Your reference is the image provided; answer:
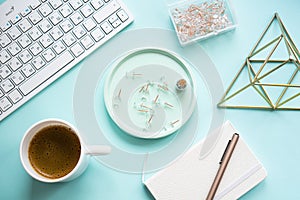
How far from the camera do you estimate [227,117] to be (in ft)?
2.34

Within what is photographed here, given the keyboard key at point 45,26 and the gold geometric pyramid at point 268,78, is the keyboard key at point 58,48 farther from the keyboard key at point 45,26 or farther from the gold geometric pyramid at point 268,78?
the gold geometric pyramid at point 268,78

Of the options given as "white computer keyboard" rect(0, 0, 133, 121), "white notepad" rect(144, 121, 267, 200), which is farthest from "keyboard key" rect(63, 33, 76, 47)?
"white notepad" rect(144, 121, 267, 200)

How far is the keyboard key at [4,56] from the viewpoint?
27.2 inches

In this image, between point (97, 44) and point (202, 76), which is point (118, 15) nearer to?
point (97, 44)

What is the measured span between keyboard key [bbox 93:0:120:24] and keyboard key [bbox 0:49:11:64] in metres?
0.17

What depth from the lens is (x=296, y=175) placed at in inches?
28.5

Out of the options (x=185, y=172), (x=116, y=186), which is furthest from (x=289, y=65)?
(x=116, y=186)

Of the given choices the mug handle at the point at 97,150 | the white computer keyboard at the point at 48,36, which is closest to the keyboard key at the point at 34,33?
the white computer keyboard at the point at 48,36

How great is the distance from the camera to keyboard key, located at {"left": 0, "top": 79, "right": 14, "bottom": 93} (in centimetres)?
69

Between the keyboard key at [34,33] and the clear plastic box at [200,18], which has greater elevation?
the keyboard key at [34,33]

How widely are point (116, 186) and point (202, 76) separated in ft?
0.81

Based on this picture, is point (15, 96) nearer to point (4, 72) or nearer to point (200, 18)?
point (4, 72)

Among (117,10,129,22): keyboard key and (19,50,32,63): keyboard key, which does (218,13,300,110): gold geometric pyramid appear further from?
(19,50,32,63): keyboard key

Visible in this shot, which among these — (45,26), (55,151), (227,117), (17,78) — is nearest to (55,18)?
(45,26)
